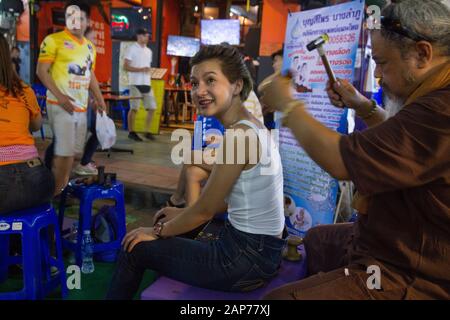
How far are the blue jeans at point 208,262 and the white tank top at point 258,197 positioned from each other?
39 mm

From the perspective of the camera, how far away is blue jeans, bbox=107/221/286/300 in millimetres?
1521

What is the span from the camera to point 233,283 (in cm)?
152

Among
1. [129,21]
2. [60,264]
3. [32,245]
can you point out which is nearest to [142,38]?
[129,21]

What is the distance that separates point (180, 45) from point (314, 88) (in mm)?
8866

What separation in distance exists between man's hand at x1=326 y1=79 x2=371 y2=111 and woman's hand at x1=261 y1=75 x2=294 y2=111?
0.59m

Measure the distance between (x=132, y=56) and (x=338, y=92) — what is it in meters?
5.59

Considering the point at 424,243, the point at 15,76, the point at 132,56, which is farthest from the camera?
the point at 132,56

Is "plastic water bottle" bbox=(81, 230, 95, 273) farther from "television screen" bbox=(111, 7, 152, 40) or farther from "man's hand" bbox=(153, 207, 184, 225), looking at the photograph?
"television screen" bbox=(111, 7, 152, 40)

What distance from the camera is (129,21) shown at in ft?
28.1

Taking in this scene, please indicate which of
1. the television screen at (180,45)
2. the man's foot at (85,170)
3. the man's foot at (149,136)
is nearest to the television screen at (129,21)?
the man's foot at (149,136)

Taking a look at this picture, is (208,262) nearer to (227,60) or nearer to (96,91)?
(227,60)

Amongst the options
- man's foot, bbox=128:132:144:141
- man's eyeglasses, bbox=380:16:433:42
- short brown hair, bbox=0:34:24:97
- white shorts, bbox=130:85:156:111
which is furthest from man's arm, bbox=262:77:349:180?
man's foot, bbox=128:132:144:141

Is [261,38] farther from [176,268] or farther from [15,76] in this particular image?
[176,268]
